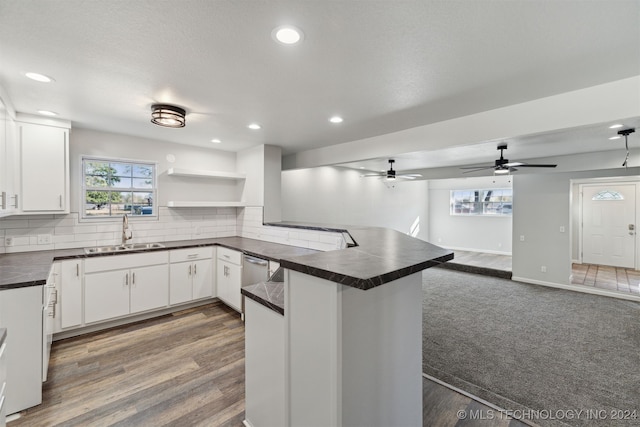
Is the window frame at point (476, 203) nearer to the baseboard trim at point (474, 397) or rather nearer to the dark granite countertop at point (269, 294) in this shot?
the baseboard trim at point (474, 397)

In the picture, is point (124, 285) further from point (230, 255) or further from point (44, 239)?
point (230, 255)

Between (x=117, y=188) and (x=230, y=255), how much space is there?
186cm

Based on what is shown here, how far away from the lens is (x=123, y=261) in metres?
3.29

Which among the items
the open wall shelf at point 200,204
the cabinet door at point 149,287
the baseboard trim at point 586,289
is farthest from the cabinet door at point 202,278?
the baseboard trim at point 586,289

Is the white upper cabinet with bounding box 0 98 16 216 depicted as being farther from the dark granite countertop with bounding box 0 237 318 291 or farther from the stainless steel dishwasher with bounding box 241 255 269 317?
the stainless steel dishwasher with bounding box 241 255 269 317

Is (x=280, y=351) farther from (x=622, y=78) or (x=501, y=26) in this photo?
(x=622, y=78)

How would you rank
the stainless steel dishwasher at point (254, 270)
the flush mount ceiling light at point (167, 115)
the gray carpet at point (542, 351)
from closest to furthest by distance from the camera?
the gray carpet at point (542, 351), the flush mount ceiling light at point (167, 115), the stainless steel dishwasher at point (254, 270)

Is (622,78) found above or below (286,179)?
above

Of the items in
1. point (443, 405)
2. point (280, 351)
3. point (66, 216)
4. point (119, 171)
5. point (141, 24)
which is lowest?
point (443, 405)

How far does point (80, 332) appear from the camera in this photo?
10.4 feet

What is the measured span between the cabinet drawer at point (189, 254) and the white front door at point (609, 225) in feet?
29.1

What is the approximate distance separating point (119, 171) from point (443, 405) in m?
4.66

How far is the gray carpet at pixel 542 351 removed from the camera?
2166 mm

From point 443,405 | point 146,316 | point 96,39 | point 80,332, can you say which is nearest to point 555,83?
point 443,405
